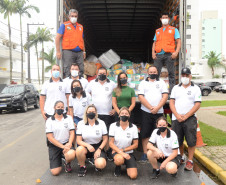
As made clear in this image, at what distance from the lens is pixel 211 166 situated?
507 centimetres

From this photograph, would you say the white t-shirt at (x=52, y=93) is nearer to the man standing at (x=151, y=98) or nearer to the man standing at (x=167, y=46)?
the man standing at (x=151, y=98)

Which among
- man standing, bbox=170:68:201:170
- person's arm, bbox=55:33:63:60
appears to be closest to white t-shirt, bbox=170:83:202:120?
man standing, bbox=170:68:201:170

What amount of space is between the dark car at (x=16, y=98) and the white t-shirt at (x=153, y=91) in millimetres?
12046

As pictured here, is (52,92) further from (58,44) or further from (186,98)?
(186,98)

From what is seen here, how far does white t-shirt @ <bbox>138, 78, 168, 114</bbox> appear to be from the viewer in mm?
5062

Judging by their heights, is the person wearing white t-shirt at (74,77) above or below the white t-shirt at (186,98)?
above

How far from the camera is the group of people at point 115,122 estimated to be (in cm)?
452

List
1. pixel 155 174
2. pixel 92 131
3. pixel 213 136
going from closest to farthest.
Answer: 1. pixel 155 174
2. pixel 92 131
3. pixel 213 136

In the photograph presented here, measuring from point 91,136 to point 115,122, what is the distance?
0.51 m

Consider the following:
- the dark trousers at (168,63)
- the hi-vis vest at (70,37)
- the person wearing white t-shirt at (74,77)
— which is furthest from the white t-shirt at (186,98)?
the hi-vis vest at (70,37)

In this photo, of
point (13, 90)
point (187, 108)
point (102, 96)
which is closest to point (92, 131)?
point (102, 96)

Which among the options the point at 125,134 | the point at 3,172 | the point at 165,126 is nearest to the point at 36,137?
the point at 3,172

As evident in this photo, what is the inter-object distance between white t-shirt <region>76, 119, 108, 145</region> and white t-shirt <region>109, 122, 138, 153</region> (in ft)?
0.71

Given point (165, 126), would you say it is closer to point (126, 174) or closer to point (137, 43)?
point (126, 174)
